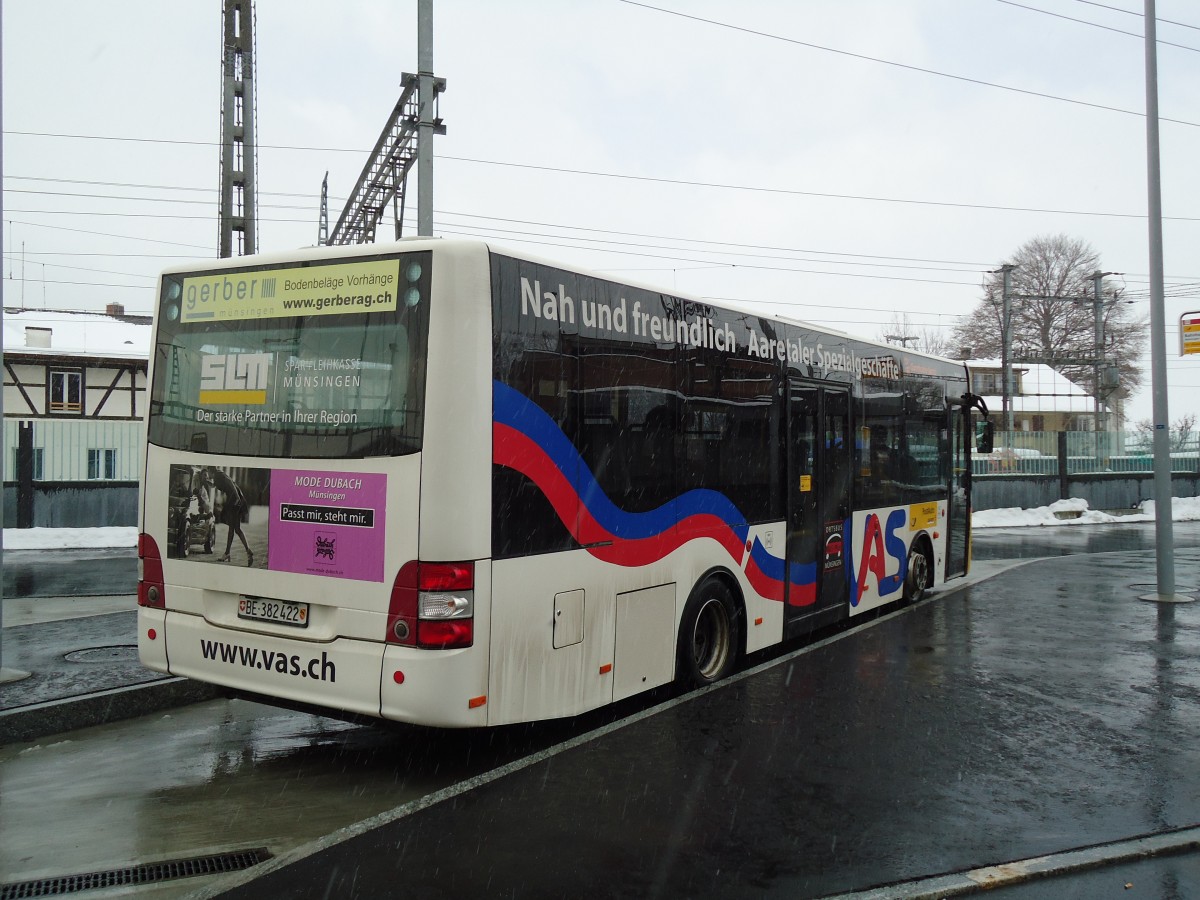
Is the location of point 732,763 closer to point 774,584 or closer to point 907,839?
point 907,839

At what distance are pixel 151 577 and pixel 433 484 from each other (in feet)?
7.38

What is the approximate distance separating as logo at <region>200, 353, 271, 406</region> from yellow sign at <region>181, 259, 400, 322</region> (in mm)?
247

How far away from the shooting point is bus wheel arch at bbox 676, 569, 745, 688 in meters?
6.91

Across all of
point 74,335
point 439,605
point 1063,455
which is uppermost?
point 74,335

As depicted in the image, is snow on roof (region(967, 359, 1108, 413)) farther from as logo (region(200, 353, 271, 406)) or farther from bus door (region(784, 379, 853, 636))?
as logo (region(200, 353, 271, 406))

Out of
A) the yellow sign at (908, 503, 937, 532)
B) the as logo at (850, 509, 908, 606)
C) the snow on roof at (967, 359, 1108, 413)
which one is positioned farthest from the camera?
the snow on roof at (967, 359, 1108, 413)

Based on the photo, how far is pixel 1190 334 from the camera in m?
13.5

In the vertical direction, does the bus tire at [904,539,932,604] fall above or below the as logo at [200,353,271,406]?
below

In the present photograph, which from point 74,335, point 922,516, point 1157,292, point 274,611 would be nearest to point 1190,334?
point 1157,292

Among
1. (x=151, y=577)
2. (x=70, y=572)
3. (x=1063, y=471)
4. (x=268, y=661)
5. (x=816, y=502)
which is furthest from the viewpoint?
(x=1063, y=471)

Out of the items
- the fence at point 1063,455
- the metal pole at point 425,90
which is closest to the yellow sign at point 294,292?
the metal pole at point 425,90

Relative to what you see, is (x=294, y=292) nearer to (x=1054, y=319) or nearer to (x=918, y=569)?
(x=918, y=569)

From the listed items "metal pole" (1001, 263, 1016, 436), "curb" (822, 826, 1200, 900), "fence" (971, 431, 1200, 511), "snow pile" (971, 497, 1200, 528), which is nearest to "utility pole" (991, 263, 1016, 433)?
"metal pole" (1001, 263, 1016, 436)

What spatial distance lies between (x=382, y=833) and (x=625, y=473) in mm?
2592
